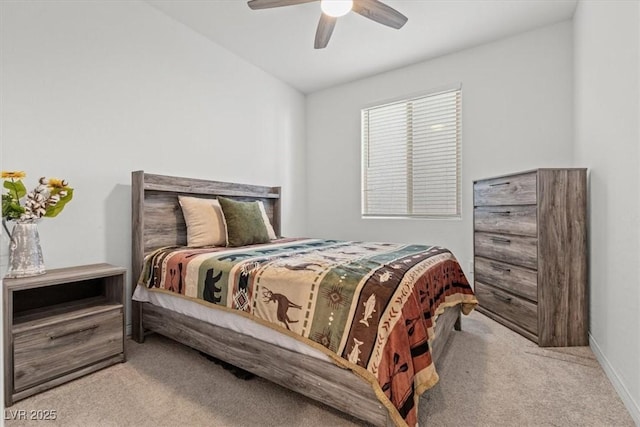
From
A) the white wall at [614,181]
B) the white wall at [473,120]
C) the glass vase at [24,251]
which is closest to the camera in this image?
the white wall at [614,181]

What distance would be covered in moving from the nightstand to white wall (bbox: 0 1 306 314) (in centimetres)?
24

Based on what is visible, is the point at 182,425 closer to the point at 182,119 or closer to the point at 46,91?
the point at 46,91

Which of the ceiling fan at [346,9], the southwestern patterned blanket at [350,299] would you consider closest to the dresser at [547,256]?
the southwestern patterned blanket at [350,299]

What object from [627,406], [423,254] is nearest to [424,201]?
[423,254]

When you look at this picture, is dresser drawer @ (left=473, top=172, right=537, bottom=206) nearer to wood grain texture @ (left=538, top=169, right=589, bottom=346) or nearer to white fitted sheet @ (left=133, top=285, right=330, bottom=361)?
wood grain texture @ (left=538, top=169, right=589, bottom=346)

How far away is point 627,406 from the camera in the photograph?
62.4 inches

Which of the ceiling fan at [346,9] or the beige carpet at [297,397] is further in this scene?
the ceiling fan at [346,9]

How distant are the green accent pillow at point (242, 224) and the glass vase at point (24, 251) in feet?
3.86

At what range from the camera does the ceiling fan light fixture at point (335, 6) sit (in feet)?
6.77

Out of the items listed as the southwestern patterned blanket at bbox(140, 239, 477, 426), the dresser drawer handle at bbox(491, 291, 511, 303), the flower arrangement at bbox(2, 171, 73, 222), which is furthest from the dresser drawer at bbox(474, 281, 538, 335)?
the flower arrangement at bbox(2, 171, 73, 222)

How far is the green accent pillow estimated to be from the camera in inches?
103

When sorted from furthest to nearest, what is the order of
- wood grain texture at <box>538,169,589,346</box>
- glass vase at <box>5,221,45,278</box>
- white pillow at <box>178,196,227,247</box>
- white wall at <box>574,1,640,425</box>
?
white pillow at <box>178,196,227,247</box>
wood grain texture at <box>538,169,589,346</box>
glass vase at <box>5,221,45,278</box>
white wall at <box>574,1,640,425</box>

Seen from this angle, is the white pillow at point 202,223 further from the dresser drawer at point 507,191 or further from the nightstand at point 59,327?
the dresser drawer at point 507,191

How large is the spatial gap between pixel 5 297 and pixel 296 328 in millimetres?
1463
